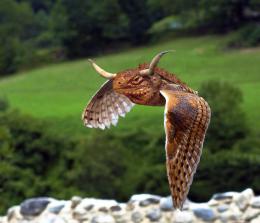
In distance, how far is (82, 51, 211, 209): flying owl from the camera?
315 cm

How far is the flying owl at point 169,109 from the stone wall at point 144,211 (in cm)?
304

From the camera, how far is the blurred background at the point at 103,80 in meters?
13.9

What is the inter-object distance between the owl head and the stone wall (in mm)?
3249

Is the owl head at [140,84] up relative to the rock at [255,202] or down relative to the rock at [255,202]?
up

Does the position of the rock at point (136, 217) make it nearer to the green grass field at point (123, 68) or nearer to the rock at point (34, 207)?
the rock at point (34, 207)

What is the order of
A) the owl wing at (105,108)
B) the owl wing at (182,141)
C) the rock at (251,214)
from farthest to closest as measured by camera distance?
1. the rock at (251,214)
2. the owl wing at (105,108)
3. the owl wing at (182,141)

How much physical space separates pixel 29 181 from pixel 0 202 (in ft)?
6.97

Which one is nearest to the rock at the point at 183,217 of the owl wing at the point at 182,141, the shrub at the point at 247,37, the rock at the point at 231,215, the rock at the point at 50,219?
the rock at the point at 231,215

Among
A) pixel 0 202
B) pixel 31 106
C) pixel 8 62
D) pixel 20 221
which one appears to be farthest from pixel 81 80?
pixel 20 221

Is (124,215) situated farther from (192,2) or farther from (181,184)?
(192,2)

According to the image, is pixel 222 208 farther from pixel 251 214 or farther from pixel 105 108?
pixel 105 108

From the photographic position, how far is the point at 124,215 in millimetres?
6906

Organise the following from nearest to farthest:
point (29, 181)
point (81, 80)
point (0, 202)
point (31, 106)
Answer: point (0, 202) → point (29, 181) → point (31, 106) → point (81, 80)

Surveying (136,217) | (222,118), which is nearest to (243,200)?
(136,217)
